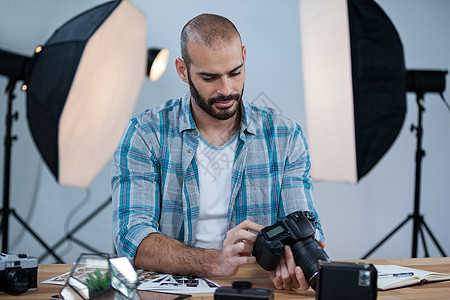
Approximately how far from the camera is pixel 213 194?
1.47 m

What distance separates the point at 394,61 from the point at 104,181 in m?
1.73

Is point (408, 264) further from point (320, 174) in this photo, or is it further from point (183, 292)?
point (320, 174)

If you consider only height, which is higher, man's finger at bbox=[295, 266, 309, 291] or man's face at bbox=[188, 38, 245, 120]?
man's face at bbox=[188, 38, 245, 120]

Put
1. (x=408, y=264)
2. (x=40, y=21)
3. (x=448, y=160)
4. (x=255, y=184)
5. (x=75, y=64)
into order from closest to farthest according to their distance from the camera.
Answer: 1. (x=408, y=264)
2. (x=255, y=184)
3. (x=75, y=64)
4. (x=40, y=21)
5. (x=448, y=160)

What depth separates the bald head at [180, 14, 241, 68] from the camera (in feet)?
4.60

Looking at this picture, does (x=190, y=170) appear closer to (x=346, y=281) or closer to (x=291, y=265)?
(x=291, y=265)

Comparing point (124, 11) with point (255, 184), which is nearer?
point (255, 184)

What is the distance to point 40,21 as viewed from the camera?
2.60m

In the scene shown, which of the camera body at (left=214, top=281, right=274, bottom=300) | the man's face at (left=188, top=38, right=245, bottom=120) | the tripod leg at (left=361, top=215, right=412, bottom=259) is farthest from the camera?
the tripod leg at (left=361, top=215, right=412, bottom=259)

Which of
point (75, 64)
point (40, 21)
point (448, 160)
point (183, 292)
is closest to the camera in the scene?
point (183, 292)

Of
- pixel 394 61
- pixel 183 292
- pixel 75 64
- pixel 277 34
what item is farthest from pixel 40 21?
pixel 183 292

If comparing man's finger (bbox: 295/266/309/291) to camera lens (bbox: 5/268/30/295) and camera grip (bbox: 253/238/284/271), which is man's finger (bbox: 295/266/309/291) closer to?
camera grip (bbox: 253/238/284/271)

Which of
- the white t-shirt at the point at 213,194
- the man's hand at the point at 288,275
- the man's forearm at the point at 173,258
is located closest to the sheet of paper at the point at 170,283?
the man's forearm at the point at 173,258

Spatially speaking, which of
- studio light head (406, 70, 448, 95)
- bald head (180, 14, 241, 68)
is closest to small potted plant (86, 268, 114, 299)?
bald head (180, 14, 241, 68)
